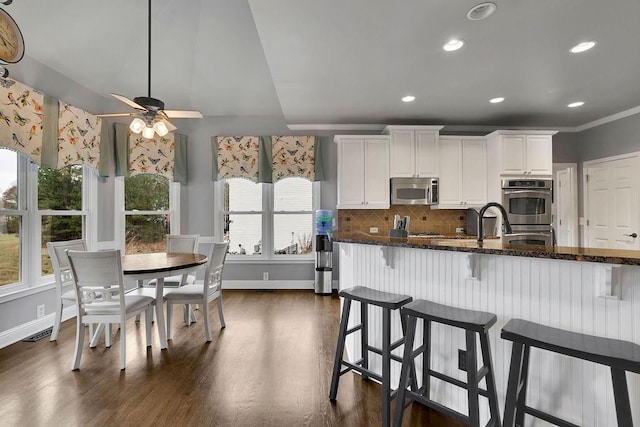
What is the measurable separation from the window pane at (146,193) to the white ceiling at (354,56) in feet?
3.59

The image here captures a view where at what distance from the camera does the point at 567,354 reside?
1206mm

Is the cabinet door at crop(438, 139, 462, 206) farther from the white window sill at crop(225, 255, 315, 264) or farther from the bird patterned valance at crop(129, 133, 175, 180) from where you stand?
the bird patterned valance at crop(129, 133, 175, 180)

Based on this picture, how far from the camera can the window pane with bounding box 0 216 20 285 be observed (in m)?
3.07

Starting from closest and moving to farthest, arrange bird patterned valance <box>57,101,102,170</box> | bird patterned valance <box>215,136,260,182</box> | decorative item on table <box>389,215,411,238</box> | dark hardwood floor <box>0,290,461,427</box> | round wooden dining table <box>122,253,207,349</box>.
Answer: dark hardwood floor <box>0,290,461,427</box> → decorative item on table <box>389,215,411,238</box> → round wooden dining table <box>122,253,207,349</box> → bird patterned valance <box>57,101,102,170</box> → bird patterned valance <box>215,136,260,182</box>

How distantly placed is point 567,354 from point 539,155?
4081mm

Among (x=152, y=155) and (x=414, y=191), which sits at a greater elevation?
(x=152, y=155)

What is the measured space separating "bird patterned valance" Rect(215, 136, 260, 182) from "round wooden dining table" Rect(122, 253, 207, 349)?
1.96m

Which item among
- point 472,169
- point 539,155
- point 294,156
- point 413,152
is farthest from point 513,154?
point 294,156

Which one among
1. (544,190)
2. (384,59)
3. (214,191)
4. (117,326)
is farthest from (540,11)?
(117,326)

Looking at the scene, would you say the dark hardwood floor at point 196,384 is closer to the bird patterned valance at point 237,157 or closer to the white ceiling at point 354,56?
the bird patterned valance at point 237,157

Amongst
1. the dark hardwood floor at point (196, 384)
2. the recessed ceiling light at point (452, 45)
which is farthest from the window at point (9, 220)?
the recessed ceiling light at point (452, 45)

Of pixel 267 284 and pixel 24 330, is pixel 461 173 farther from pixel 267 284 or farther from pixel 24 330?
pixel 24 330

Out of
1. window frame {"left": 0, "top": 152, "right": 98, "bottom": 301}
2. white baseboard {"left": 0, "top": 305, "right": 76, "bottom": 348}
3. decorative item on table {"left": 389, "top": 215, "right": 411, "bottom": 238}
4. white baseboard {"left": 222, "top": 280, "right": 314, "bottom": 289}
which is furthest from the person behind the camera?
white baseboard {"left": 222, "top": 280, "right": 314, "bottom": 289}

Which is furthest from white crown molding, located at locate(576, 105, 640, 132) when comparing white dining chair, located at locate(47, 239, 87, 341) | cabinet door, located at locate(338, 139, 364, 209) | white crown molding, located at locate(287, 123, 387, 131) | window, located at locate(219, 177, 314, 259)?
white dining chair, located at locate(47, 239, 87, 341)
